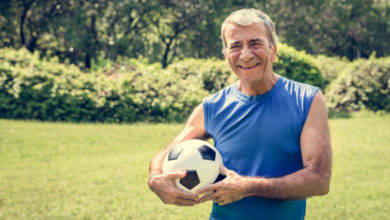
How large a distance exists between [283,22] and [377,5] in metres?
7.70

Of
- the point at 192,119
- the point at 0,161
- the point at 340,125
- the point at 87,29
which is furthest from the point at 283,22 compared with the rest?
the point at 192,119

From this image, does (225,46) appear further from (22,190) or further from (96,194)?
(22,190)

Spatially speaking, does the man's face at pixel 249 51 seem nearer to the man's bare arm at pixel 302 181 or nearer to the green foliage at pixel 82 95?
the man's bare arm at pixel 302 181

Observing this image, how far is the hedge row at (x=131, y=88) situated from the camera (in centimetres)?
1143

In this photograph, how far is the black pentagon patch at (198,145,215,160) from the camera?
2523 mm

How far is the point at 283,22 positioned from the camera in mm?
31688

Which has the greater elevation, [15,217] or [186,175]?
[186,175]

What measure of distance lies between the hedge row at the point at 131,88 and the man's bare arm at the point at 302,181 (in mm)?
9553

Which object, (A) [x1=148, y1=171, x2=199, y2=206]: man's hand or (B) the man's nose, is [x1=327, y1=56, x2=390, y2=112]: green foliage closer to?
(B) the man's nose

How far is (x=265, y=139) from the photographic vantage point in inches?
93.9

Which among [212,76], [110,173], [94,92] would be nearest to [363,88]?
[212,76]

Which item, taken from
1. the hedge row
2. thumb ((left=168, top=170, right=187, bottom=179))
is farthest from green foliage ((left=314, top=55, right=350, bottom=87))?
thumb ((left=168, top=170, right=187, bottom=179))

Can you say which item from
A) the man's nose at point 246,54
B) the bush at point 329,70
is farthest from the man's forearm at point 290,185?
the bush at point 329,70

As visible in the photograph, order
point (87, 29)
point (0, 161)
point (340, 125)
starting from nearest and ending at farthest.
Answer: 1. point (0, 161)
2. point (340, 125)
3. point (87, 29)
